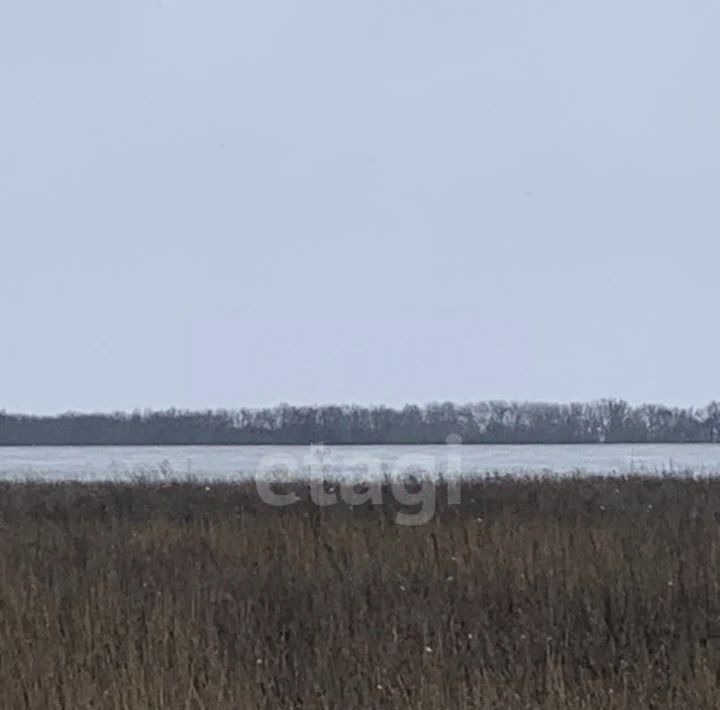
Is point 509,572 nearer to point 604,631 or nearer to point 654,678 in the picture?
point 604,631

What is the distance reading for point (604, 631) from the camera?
257 inches

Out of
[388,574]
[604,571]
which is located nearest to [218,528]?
[388,574]

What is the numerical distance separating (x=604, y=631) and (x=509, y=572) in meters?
1.48

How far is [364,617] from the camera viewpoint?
22.3ft

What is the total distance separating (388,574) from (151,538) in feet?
10.8

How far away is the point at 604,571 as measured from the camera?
25.4ft

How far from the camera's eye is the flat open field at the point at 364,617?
5.33m

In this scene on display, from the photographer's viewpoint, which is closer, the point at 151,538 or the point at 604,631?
the point at 604,631

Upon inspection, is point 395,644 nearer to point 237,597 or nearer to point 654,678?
point 654,678

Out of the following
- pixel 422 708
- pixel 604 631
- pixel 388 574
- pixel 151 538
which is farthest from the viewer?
pixel 151 538

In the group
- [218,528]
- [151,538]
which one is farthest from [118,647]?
[218,528]

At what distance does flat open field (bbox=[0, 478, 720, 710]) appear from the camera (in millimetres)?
5328

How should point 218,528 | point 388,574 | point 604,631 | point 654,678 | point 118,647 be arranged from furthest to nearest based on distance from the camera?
1. point 218,528
2. point 388,574
3. point 604,631
4. point 118,647
5. point 654,678

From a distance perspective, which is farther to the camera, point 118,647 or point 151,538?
point 151,538
